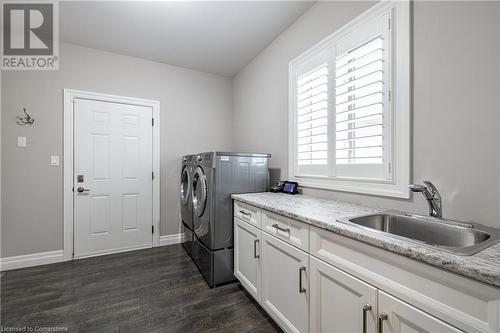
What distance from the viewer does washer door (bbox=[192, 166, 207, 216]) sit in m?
2.25

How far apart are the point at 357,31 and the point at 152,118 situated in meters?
2.71

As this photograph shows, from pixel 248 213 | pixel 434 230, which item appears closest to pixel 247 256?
pixel 248 213

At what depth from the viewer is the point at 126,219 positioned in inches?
121

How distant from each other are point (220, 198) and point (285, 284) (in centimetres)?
98

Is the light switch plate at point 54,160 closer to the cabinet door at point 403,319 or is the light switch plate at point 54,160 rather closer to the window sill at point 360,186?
the window sill at point 360,186

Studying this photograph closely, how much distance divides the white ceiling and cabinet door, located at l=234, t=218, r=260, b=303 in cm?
203

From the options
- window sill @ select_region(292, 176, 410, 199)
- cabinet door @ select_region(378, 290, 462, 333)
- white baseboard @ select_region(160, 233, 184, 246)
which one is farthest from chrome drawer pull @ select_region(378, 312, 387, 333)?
white baseboard @ select_region(160, 233, 184, 246)

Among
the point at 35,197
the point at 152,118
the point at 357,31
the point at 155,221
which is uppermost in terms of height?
the point at 357,31

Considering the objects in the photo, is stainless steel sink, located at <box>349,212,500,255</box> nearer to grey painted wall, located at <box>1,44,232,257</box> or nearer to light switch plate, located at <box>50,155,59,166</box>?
grey painted wall, located at <box>1,44,232,257</box>

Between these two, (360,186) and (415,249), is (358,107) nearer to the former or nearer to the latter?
(360,186)

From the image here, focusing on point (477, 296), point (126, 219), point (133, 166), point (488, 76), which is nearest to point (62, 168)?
point (133, 166)

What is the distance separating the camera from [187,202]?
296 centimetres

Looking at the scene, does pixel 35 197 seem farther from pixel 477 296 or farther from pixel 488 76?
pixel 488 76

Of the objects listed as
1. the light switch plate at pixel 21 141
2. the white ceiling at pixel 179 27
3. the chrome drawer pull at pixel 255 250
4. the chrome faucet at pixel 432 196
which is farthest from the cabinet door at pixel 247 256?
the light switch plate at pixel 21 141
